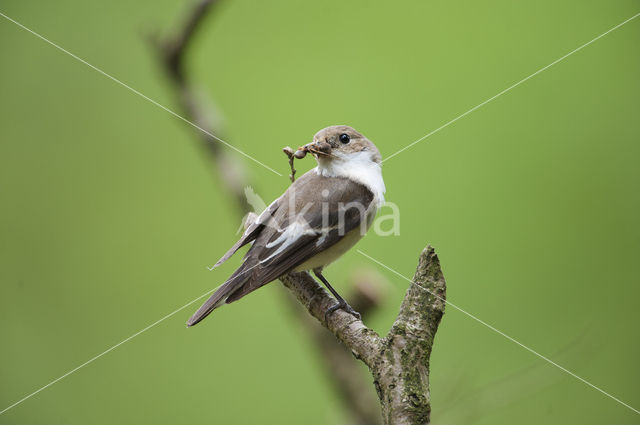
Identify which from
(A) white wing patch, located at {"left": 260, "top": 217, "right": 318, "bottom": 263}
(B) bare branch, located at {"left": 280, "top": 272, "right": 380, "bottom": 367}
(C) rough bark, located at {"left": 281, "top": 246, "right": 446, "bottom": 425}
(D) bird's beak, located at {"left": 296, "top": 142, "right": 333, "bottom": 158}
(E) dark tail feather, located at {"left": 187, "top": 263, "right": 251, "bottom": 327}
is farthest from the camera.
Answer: (D) bird's beak, located at {"left": 296, "top": 142, "right": 333, "bottom": 158}

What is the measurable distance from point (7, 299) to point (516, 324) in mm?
2714

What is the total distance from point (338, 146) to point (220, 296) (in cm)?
78

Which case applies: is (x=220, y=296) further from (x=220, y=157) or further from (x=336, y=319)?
(x=220, y=157)

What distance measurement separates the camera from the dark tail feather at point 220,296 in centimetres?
162

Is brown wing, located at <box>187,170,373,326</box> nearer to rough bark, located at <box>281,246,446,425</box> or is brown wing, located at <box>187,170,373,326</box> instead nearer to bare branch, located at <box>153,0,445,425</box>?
bare branch, located at <box>153,0,445,425</box>

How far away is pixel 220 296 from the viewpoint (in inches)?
64.7

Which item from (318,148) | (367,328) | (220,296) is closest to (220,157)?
(318,148)

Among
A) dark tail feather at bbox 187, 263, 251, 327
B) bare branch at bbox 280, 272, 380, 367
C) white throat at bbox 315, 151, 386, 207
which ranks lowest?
bare branch at bbox 280, 272, 380, 367

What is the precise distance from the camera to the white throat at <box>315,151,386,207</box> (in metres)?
2.04

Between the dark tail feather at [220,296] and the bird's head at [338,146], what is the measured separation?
1.75 ft

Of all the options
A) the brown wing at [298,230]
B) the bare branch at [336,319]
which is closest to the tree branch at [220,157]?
the bare branch at [336,319]

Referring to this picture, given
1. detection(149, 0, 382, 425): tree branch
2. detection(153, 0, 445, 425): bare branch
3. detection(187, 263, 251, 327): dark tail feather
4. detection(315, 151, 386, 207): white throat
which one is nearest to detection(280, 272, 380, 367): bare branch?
detection(153, 0, 445, 425): bare branch

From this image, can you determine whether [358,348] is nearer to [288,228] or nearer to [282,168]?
[288,228]

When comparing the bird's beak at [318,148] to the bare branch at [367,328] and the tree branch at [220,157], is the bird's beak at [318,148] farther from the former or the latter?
the tree branch at [220,157]
